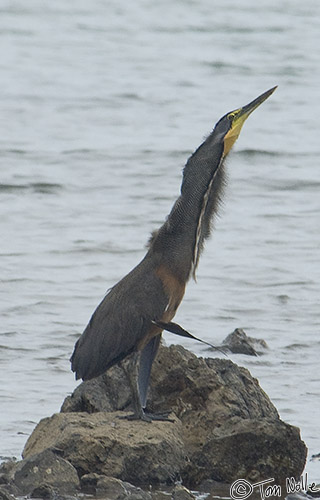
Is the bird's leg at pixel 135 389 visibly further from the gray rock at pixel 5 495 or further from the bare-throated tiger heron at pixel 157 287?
the gray rock at pixel 5 495

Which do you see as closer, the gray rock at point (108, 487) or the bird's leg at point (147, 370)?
the gray rock at point (108, 487)

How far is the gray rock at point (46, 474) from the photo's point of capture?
18.9 feet

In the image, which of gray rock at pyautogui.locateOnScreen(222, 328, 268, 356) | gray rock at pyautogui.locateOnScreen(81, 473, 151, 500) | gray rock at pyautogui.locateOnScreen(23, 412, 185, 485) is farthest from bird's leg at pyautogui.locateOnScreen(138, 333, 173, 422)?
gray rock at pyautogui.locateOnScreen(222, 328, 268, 356)

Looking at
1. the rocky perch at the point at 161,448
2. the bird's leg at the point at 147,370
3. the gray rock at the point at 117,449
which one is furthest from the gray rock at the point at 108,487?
the bird's leg at the point at 147,370

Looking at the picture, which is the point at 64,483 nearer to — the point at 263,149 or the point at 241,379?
the point at 241,379

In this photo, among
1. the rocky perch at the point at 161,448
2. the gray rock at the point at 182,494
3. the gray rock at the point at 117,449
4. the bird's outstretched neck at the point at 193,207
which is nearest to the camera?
the gray rock at the point at 182,494

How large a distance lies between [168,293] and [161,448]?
0.83 metres

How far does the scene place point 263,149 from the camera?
17.5 meters

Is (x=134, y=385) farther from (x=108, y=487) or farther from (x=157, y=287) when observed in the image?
(x=108, y=487)

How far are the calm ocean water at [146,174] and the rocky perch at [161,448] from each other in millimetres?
384

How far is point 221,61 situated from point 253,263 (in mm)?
13042

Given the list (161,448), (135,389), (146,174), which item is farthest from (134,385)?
(146,174)

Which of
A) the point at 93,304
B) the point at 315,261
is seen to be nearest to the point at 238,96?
the point at 315,261

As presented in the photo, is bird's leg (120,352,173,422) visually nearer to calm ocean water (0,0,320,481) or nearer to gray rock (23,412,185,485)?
gray rock (23,412,185,485)
